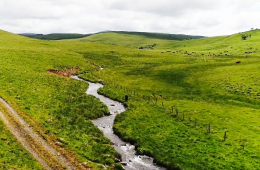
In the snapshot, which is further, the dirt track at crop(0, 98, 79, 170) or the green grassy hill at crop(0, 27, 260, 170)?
the green grassy hill at crop(0, 27, 260, 170)

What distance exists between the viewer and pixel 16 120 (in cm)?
3209

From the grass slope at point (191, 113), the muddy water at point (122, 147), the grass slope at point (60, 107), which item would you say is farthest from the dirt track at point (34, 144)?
the grass slope at point (191, 113)

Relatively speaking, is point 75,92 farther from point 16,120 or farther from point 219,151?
point 219,151

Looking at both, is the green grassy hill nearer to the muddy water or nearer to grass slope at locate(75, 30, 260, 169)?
grass slope at locate(75, 30, 260, 169)

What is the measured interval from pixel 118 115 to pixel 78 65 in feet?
154

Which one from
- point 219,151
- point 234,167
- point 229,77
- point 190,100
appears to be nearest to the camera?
point 234,167

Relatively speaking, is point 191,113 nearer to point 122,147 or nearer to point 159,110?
point 159,110

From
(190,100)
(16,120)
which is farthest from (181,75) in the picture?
(16,120)

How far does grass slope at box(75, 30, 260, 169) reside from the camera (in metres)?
29.2

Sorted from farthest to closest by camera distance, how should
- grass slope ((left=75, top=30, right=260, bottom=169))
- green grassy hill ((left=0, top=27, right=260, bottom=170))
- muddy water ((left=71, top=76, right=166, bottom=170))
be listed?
green grassy hill ((left=0, top=27, right=260, bottom=170)) → grass slope ((left=75, top=30, right=260, bottom=169)) → muddy water ((left=71, top=76, right=166, bottom=170))

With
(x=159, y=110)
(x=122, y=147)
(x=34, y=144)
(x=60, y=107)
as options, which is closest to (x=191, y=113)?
(x=159, y=110)

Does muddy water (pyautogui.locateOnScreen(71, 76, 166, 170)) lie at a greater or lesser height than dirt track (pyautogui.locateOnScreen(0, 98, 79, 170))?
lesser

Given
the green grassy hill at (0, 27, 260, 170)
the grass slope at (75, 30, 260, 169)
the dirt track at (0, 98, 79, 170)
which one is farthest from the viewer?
the green grassy hill at (0, 27, 260, 170)

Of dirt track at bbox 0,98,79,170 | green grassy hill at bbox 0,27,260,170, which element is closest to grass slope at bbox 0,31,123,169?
green grassy hill at bbox 0,27,260,170
